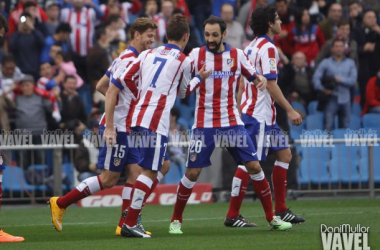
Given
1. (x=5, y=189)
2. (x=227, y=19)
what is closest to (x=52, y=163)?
(x=5, y=189)

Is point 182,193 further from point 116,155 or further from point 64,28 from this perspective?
point 64,28

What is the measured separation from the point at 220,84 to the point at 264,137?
100cm

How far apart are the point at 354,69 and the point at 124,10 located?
16.7 feet

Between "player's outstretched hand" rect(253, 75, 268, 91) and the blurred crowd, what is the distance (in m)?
6.46

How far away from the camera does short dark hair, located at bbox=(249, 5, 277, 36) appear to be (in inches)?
476

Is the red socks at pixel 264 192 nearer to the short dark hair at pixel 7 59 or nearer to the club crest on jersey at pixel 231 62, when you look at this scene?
the club crest on jersey at pixel 231 62

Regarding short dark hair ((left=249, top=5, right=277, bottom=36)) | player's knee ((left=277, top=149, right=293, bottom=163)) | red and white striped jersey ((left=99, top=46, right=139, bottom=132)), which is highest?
short dark hair ((left=249, top=5, right=277, bottom=36))

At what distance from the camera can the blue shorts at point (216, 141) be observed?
37.4ft

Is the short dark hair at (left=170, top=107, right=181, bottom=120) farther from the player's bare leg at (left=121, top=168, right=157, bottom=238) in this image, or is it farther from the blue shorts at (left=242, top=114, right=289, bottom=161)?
the player's bare leg at (left=121, top=168, right=157, bottom=238)

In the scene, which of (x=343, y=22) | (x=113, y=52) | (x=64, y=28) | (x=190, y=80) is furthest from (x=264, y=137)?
(x=343, y=22)

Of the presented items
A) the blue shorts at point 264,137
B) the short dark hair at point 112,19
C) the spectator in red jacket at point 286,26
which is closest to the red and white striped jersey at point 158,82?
the blue shorts at point 264,137

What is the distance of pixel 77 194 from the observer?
1115 cm

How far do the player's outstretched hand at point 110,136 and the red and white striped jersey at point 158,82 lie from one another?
0.26 meters

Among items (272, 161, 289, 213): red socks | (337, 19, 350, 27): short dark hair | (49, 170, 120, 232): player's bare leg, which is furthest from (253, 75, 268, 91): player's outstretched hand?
(337, 19, 350, 27): short dark hair
